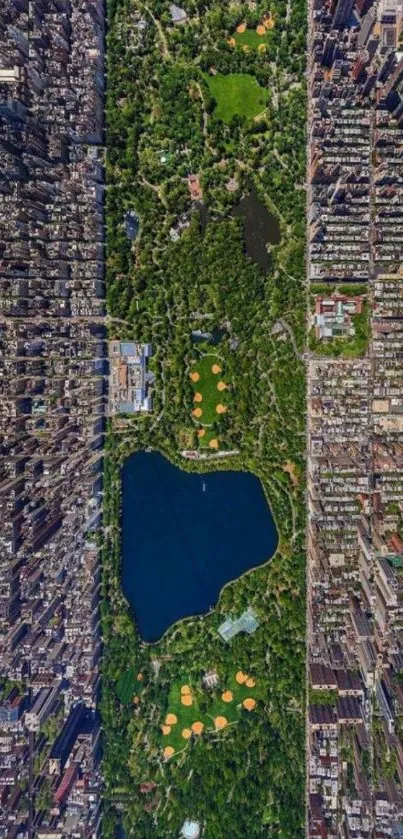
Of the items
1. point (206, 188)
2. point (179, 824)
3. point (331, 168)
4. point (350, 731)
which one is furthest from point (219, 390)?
point (179, 824)

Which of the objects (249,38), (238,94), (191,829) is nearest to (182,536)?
(191,829)

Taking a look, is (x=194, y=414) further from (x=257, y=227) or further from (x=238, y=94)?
(x=238, y=94)

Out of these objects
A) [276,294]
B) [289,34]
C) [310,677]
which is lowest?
[310,677]

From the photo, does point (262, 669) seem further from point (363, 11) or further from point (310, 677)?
point (363, 11)

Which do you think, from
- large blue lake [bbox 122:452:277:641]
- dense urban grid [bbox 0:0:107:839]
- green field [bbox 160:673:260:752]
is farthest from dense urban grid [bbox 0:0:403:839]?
large blue lake [bbox 122:452:277:641]

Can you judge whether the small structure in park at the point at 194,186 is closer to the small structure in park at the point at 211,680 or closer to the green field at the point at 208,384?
the green field at the point at 208,384

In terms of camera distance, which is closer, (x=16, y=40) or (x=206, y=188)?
(x=16, y=40)

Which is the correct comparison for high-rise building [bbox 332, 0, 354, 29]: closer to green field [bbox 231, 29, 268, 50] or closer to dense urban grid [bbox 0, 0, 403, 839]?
dense urban grid [bbox 0, 0, 403, 839]
